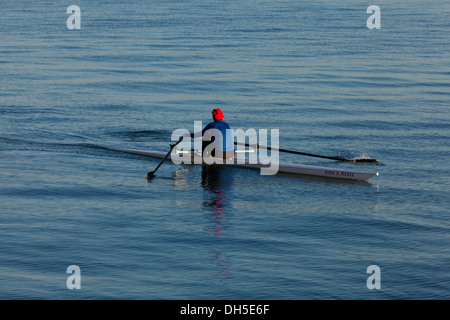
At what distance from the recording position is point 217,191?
19.7 meters

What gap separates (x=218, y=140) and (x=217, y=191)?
7.24 feet

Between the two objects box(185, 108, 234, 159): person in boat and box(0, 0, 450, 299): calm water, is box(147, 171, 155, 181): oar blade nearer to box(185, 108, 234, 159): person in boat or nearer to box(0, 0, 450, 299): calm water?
box(0, 0, 450, 299): calm water

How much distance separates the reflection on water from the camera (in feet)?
56.3

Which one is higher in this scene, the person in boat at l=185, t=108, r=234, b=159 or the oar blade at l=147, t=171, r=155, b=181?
the person in boat at l=185, t=108, r=234, b=159

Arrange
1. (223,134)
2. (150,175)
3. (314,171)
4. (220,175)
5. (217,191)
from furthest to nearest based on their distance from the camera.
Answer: (220,175)
(223,134)
(150,175)
(314,171)
(217,191)

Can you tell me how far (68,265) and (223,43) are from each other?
37179 mm

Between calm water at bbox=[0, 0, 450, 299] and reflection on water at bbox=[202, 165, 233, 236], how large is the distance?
0.25 ft

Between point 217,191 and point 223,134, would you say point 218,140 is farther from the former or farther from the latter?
point 217,191

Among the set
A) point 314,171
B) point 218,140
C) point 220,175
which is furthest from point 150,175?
point 314,171

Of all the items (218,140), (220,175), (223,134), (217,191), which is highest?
(223,134)

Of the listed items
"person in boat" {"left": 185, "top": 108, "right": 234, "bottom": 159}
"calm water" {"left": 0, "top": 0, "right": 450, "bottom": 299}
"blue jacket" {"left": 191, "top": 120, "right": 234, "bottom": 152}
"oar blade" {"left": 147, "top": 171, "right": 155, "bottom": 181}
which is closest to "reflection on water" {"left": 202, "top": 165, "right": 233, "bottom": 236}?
"calm water" {"left": 0, "top": 0, "right": 450, "bottom": 299}

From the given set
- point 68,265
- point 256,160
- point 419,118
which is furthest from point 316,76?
point 68,265

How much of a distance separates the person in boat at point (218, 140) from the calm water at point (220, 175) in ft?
2.09

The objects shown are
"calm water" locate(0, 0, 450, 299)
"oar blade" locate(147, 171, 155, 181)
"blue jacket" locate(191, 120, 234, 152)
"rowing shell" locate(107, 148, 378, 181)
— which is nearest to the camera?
"calm water" locate(0, 0, 450, 299)
